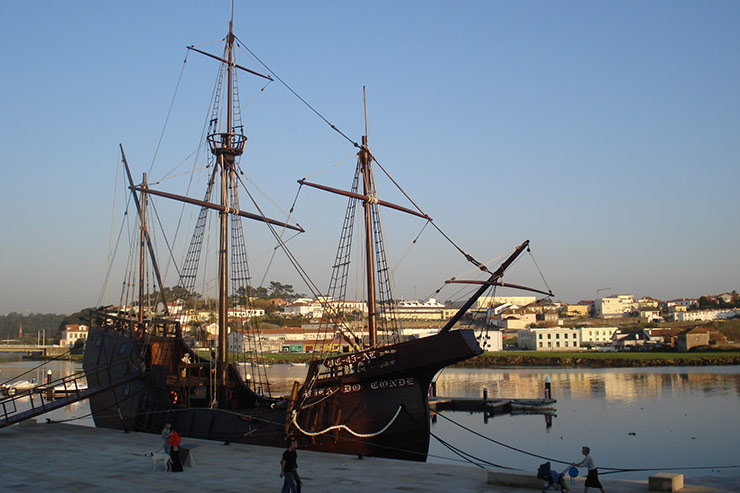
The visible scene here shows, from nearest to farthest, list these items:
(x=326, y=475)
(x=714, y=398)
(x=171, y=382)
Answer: (x=326, y=475) → (x=171, y=382) → (x=714, y=398)

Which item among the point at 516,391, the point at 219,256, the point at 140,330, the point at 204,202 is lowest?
the point at 516,391

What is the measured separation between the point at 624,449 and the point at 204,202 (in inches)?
821

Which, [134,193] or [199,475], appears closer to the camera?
[199,475]

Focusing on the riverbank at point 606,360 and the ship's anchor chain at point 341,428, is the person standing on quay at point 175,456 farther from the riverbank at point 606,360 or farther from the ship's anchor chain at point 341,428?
the riverbank at point 606,360

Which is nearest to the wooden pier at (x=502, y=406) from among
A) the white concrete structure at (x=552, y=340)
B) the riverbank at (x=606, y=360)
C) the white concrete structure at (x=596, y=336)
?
the riverbank at (x=606, y=360)

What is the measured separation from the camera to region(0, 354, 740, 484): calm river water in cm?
2753

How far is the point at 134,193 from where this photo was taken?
124 ft

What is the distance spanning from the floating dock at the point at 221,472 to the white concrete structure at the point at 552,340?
9761 centimetres

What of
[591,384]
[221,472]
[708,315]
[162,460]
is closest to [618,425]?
[591,384]

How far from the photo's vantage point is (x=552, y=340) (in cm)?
11444

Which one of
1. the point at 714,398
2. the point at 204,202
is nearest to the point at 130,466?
the point at 204,202

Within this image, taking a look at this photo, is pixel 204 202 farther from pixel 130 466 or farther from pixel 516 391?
pixel 516 391

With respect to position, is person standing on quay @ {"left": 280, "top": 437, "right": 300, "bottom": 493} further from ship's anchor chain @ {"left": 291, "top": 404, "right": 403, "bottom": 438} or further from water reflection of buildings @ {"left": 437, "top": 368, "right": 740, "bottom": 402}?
water reflection of buildings @ {"left": 437, "top": 368, "right": 740, "bottom": 402}

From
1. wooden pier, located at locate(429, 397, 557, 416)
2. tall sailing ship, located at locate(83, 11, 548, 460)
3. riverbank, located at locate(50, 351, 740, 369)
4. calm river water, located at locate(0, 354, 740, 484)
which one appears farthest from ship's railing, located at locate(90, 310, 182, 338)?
riverbank, located at locate(50, 351, 740, 369)
